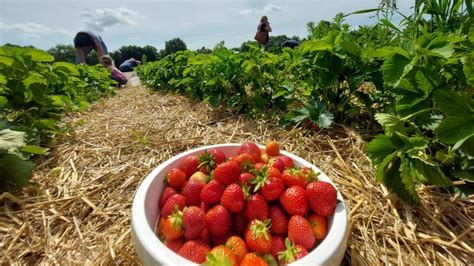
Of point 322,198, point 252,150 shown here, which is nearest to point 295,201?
point 322,198

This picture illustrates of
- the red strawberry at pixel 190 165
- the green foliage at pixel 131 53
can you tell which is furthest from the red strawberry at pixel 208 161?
the green foliage at pixel 131 53

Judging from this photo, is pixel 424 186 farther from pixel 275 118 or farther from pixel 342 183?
pixel 275 118

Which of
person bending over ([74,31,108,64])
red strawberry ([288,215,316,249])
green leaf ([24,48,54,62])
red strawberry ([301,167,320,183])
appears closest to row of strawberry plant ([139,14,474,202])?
red strawberry ([301,167,320,183])

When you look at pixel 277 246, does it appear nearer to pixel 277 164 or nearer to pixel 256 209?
pixel 256 209

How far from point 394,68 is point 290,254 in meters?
0.79

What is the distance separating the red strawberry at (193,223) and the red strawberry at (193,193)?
0.10m

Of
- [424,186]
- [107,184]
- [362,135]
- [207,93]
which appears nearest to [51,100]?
[107,184]

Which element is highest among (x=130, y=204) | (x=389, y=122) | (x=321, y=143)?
(x=389, y=122)

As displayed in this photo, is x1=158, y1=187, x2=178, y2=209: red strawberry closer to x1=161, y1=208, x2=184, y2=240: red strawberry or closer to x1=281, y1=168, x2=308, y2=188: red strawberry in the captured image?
x1=161, y1=208, x2=184, y2=240: red strawberry

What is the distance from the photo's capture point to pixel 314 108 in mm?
1557

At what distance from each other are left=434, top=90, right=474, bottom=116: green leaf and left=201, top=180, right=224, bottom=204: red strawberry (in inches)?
28.8

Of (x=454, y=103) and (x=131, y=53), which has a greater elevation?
(x=454, y=103)

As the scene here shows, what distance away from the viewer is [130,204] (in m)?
1.13

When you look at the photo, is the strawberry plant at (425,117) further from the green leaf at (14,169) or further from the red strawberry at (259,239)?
the green leaf at (14,169)
